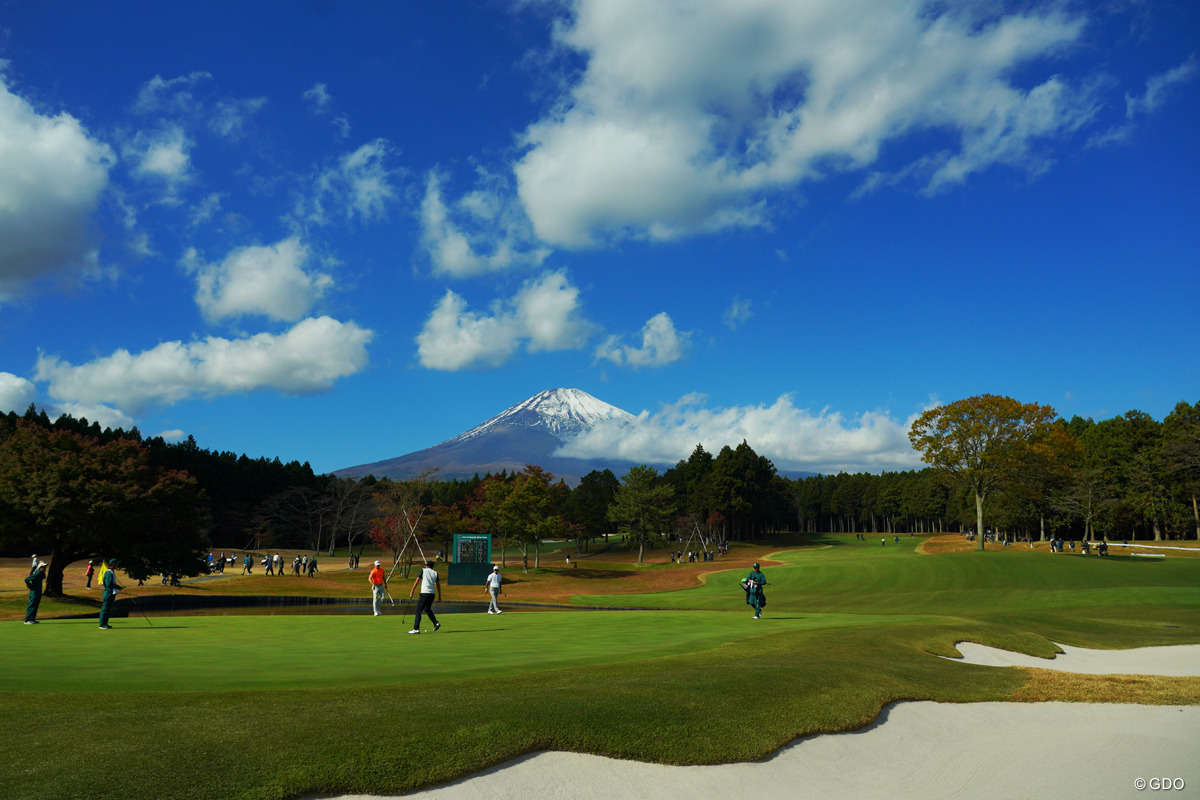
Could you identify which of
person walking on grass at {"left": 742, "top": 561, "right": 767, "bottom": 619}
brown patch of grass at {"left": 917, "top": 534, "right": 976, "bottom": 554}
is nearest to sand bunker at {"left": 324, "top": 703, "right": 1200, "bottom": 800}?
person walking on grass at {"left": 742, "top": 561, "right": 767, "bottom": 619}

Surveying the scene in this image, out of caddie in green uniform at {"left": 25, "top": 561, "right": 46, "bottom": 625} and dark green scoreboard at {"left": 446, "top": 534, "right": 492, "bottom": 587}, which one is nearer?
caddie in green uniform at {"left": 25, "top": 561, "right": 46, "bottom": 625}

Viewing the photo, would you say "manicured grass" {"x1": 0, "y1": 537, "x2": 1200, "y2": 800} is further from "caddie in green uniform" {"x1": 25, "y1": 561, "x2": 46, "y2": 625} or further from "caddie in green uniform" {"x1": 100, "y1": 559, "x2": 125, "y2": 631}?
"caddie in green uniform" {"x1": 25, "y1": 561, "x2": 46, "y2": 625}

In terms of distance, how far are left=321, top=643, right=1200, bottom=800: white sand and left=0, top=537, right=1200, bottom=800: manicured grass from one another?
333 millimetres

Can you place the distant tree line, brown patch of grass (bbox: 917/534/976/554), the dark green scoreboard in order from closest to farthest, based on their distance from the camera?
the distant tree line → the dark green scoreboard → brown patch of grass (bbox: 917/534/976/554)

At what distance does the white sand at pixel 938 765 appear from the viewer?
7.71 m

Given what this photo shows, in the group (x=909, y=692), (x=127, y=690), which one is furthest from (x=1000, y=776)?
(x=127, y=690)

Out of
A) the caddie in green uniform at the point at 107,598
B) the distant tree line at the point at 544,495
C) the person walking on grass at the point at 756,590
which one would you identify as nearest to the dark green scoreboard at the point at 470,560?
the distant tree line at the point at 544,495

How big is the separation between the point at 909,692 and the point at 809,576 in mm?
39558

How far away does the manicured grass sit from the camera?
7152 millimetres

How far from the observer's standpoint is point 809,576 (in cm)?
5022

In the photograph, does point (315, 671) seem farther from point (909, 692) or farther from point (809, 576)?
point (809, 576)

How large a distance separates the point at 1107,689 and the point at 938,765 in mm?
7049

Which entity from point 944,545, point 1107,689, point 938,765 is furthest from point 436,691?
point 944,545

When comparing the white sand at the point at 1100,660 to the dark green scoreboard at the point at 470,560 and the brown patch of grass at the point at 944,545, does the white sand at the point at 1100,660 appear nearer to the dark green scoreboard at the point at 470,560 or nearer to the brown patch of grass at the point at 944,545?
the dark green scoreboard at the point at 470,560
